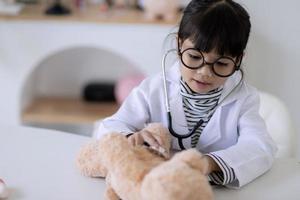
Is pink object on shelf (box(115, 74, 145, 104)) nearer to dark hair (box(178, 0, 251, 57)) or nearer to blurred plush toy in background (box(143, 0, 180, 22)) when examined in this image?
blurred plush toy in background (box(143, 0, 180, 22))

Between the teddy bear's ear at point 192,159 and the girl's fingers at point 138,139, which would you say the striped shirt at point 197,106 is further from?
the teddy bear's ear at point 192,159

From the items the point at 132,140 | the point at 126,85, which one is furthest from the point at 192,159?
the point at 126,85

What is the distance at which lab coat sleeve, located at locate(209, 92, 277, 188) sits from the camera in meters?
0.81

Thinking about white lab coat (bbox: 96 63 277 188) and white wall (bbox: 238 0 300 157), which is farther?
white wall (bbox: 238 0 300 157)

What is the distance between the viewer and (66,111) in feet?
7.24

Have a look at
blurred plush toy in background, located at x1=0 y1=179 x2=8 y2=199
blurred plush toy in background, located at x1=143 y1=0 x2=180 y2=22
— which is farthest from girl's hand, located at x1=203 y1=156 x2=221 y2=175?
blurred plush toy in background, located at x1=143 y1=0 x2=180 y2=22

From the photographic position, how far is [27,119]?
2199mm

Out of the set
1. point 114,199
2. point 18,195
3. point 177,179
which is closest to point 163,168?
point 177,179

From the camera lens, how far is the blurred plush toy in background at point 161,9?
1877 mm

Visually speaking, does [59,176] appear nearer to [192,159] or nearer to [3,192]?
[3,192]

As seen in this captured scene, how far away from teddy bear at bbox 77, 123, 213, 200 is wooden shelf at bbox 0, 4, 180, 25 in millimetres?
1167

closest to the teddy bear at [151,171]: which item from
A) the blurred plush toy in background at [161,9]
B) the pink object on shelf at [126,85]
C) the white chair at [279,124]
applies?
the white chair at [279,124]

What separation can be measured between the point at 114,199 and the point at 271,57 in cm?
152

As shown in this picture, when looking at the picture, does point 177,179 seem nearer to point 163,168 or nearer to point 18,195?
point 163,168
